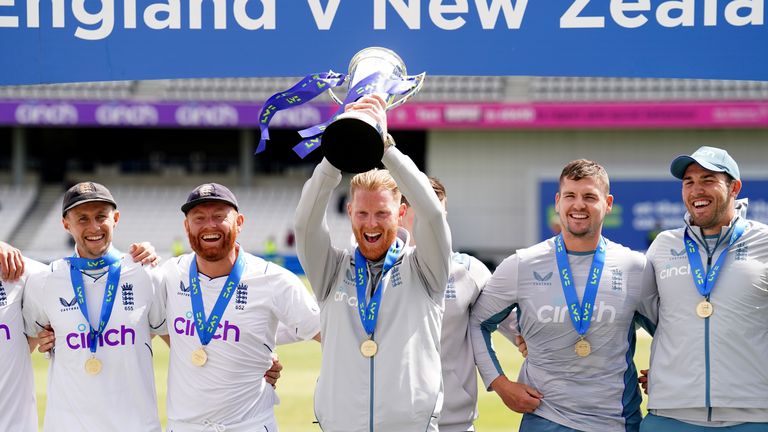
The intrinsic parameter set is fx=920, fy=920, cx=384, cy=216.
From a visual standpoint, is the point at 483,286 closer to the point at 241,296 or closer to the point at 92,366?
the point at 241,296

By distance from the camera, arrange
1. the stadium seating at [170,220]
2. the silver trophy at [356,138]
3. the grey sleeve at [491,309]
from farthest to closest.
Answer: the stadium seating at [170,220] → the grey sleeve at [491,309] → the silver trophy at [356,138]

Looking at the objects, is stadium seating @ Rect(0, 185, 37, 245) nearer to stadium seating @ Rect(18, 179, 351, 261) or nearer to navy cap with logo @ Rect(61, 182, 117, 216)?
stadium seating @ Rect(18, 179, 351, 261)

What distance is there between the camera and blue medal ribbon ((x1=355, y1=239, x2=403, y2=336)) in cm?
351

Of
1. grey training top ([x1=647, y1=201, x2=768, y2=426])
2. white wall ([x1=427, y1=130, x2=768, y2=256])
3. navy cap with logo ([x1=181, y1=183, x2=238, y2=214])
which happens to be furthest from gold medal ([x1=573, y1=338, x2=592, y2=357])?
white wall ([x1=427, y1=130, x2=768, y2=256])

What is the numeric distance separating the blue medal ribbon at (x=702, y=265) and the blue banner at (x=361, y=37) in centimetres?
72

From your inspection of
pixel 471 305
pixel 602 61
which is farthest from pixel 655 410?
pixel 602 61

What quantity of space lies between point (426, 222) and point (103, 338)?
1530mm

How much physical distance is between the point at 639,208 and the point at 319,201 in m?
20.2

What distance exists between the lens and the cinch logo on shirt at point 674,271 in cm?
386

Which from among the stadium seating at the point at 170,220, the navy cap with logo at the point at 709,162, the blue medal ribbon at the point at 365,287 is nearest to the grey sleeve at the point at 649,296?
the navy cap with logo at the point at 709,162

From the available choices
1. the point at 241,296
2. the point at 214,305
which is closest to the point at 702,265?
the point at 241,296

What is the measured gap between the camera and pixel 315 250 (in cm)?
351

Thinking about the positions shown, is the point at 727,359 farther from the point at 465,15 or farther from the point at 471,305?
the point at 465,15

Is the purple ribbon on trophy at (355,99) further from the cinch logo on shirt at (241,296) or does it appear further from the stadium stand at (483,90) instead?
the stadium stand at (483,90)
